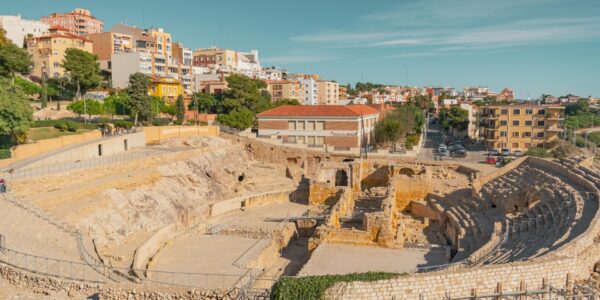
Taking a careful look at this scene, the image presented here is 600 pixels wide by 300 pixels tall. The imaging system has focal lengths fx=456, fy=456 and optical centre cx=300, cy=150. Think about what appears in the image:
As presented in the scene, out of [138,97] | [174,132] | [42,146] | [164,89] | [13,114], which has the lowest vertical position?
[42,146]

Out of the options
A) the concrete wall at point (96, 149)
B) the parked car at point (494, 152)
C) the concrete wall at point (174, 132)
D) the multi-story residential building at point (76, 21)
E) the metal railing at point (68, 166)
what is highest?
the multi-story residential building at point (76, 21)

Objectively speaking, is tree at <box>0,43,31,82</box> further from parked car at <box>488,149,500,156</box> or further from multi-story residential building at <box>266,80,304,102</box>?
parked car at <box>488,149,500,156</box>

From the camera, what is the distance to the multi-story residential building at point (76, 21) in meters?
111

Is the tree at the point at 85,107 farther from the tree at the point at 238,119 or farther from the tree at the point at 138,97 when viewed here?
the tree at the point at 238,119

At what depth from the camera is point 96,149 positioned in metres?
36.2

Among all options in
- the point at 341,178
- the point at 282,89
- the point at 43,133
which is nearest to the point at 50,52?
the point at 43,133

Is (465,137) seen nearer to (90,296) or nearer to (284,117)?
(284,117)

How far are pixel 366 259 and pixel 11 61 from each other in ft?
150

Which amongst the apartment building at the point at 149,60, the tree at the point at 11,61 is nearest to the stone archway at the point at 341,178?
the tree at the point at 11,61

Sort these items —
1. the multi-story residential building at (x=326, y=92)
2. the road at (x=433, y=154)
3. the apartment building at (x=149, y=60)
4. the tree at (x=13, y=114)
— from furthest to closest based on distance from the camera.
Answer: the multi-story residential building at (x=326, y=92) < the apartment building at (x=149, y=60) < the road at (x=433, y=154) < the tree at (x=13, y=114)

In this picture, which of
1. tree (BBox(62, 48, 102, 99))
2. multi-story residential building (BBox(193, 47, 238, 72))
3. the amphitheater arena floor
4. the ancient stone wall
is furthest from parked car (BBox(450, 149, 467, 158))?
multi-story residential building (BBox(193, 47, 238, 72))

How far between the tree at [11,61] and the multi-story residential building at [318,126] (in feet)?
88.4

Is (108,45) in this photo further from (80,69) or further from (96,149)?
(96,149)

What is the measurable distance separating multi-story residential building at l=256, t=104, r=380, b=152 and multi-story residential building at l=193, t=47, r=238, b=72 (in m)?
59.9
